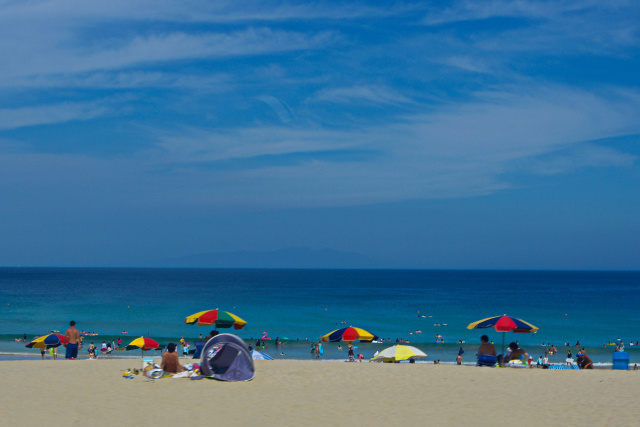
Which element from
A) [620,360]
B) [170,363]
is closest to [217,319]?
[170,363]

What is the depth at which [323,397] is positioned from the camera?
12195 millimetres

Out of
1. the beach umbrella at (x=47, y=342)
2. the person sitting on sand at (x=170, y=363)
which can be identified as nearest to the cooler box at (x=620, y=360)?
the person sitting on sand at (x=170, y=363)

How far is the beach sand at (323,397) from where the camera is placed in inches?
397

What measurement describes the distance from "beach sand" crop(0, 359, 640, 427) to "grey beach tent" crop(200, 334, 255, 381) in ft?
1.23

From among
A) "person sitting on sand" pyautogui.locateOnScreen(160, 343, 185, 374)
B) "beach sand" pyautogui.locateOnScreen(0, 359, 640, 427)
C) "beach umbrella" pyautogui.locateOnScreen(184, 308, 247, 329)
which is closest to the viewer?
"beach sand" pyautogui.locateOnScreen(0, 359, 640, 427)

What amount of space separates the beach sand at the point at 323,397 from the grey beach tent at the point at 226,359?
376 millimetres

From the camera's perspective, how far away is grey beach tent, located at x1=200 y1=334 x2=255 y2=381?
1369cm

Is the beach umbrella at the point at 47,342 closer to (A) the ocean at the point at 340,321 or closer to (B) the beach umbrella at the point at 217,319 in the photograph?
(A) the ocean at the point at 340,321

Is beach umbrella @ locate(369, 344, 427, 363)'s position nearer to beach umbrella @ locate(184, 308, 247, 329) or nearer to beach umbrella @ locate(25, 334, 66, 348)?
beach umbrella @ locate(184, 308, 247, 329)

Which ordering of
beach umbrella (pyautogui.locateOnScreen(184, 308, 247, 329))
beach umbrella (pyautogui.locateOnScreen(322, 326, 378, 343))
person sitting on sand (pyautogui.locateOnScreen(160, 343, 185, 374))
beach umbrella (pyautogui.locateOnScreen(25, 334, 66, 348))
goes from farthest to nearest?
beach umbrella (pyautogui.locateOnScreen(25, 334, 66, 348))
beach umbrella (pyautogui.locateOnScreen(322, 326, 378, 343))
beach umbrella (pyautogui.locateOnScreen(184, 308, 247, 329))
person sitting on sand (pyautogui.locateOnScreen(160, 343, 185, 374))

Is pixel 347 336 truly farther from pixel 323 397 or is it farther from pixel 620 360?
pixel 620 360

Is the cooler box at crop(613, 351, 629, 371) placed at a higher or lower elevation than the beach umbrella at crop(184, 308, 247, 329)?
lower

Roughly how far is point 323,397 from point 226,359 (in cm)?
305

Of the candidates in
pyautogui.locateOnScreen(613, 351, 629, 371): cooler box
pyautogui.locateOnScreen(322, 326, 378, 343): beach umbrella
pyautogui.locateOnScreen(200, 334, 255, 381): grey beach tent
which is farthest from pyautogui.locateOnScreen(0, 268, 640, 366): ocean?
pyautogui.locateOnScreen(200, 334, 255, 381): grey beach tent
